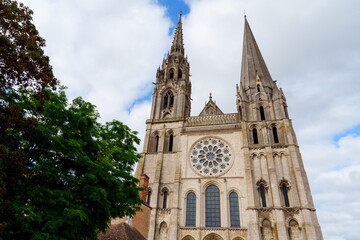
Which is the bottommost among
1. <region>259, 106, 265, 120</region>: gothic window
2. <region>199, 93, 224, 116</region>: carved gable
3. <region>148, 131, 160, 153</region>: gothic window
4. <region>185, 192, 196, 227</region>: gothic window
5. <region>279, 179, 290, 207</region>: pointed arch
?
<region>185, 192, 196, 227</region>: gothic window

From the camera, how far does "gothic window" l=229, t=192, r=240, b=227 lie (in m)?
23.6

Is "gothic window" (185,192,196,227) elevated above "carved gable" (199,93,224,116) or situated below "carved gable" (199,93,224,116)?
below

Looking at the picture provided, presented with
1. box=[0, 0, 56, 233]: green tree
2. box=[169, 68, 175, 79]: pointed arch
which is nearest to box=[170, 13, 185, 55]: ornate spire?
box=[169, 68, 175, 79]: pointed arch

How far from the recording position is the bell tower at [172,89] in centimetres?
3216

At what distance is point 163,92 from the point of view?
1339 inches

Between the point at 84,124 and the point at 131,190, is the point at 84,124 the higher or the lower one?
the higher one

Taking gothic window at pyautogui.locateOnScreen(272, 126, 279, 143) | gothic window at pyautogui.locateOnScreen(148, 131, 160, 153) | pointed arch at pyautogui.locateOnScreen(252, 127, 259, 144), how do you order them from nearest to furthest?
gothic window at pyautogui.locateOnScreen(272, 126, 279, 143) → pointed arch at pyautogui.locateOnScreen(252, 127, 259, 144) → gothic window at pyautogui.locateOnScreen(148, 131, 160, 153)

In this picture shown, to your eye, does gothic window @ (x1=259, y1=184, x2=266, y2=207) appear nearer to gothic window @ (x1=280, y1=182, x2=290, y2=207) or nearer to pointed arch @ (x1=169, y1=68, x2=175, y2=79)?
gothic window @ (x1=280, y1=182, x2=290, y2=207)

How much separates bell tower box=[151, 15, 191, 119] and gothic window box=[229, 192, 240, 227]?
10886 mm

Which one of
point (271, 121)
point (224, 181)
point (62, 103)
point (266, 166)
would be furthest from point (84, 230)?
point (271, 121)

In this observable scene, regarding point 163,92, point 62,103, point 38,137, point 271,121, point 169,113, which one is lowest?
point 38,137

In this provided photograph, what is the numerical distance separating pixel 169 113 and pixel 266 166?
13.1 m

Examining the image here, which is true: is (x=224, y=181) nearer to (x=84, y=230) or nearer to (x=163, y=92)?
(x=163, y=92)

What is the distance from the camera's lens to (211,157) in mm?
27797
